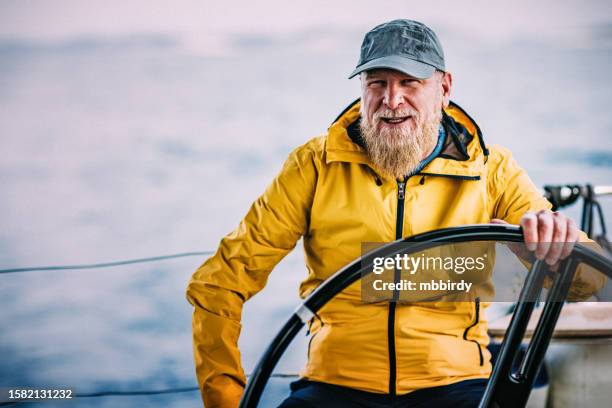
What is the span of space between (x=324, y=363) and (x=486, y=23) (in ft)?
21.1

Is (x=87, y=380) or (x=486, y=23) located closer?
(x=87, y=380)

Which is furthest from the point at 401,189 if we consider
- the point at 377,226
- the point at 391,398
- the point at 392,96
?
the point at 391,398

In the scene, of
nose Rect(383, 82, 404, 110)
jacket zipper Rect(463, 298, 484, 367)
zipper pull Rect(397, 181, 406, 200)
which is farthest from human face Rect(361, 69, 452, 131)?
jacket zipper Rect(463, 298, 484, 367)

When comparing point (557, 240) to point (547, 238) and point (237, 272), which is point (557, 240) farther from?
point (237, 272)

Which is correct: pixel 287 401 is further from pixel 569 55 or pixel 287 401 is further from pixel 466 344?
pixel 569 55

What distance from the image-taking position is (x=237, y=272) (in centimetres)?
143

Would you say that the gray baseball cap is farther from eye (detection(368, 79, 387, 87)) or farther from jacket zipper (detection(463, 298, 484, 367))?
jacket zipper (detection(463, 298, 484, 367))

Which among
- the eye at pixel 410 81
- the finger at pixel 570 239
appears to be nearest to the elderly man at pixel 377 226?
the eye at pixel 410 81

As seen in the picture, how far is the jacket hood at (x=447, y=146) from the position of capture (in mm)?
1440

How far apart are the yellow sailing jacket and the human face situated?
7 cm

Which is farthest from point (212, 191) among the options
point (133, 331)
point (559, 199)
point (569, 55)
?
point (559, 199)

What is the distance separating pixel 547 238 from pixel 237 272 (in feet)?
2.06

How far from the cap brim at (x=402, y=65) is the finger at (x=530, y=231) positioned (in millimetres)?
478

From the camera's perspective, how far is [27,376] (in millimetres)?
3412
